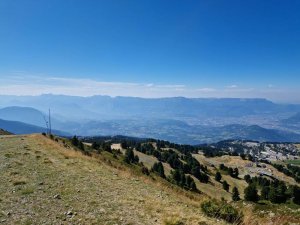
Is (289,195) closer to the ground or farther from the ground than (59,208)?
closer to the ground

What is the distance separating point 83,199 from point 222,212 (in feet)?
23.5

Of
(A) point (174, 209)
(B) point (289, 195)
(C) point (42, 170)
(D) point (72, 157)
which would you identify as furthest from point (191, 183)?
(A) point (174, 209)

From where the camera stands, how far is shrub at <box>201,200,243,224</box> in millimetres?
13174

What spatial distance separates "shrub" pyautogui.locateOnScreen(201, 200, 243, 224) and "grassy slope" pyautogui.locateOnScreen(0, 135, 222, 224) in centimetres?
44

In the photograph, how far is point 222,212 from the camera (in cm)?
1350

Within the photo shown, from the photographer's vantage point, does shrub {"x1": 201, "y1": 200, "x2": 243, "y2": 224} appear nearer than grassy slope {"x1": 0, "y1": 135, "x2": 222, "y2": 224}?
No

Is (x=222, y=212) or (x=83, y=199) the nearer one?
(x=222, y=212)

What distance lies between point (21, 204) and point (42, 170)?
365 inches

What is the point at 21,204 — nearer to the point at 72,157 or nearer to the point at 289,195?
the point at 72,157

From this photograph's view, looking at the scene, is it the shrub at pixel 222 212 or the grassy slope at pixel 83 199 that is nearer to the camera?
the grassy slope at pixel 83 199

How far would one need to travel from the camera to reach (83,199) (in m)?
15.8

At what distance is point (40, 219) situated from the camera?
41.4ft

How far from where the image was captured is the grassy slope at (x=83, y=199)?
12828 millimetres

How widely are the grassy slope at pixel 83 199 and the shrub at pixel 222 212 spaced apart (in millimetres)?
440
